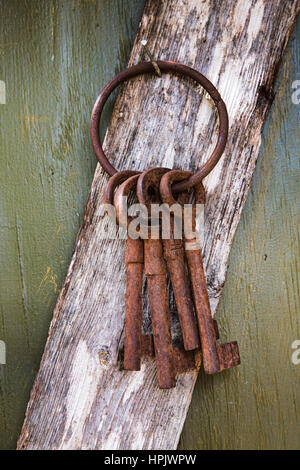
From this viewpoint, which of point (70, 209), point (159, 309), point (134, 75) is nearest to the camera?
point (159, 309)

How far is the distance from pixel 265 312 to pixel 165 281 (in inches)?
15.1

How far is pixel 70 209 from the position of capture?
3.79 ft

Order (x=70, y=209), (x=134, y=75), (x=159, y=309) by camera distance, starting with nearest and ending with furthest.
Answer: (x=159, y=309) → (x=134, y=75) → (x=70, y=209)

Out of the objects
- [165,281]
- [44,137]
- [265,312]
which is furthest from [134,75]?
[265,312]

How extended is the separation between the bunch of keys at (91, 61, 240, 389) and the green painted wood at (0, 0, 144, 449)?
24 cm

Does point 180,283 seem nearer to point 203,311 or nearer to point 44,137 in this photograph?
point 203,311

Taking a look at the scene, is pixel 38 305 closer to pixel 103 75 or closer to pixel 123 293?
pixel 123 293

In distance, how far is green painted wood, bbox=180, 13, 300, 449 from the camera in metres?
1.15

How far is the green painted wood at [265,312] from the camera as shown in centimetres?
115

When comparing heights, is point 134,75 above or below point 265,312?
above

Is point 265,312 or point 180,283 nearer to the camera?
point 180,283

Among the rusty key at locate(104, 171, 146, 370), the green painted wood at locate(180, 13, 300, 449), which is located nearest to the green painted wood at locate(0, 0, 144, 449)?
the rusty key at locate(104, 171, 146, 370)

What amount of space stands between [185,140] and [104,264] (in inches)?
16.5

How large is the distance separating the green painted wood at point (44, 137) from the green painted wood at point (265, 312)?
0.49 metres
